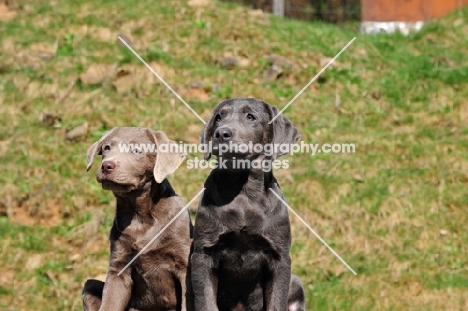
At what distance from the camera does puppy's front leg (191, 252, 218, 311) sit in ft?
20.2

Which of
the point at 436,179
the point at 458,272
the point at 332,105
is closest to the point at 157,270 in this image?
the point at 458,272

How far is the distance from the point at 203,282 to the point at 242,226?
1.55 ft

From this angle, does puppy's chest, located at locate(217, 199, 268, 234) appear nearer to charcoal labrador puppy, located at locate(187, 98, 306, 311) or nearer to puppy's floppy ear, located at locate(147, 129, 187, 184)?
charcoal labrador puppy, located at locate(187, 98, 306, 311)

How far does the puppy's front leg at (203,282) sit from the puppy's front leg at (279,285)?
41 cm

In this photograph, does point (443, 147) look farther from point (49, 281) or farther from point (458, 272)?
point (49, 281)

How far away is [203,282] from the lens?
619 cm

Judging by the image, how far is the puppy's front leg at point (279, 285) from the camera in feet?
20.6

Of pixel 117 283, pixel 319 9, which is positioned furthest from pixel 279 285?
pixel 319 9

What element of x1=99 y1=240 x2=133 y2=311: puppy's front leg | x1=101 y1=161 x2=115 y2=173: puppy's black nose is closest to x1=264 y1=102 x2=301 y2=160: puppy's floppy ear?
x1=101 y1=161 x2=115 y2=173: puppy's black nose

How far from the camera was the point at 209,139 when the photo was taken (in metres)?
6.64

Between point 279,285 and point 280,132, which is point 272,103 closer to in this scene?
point 280,132

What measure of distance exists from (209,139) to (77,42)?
5540 mm

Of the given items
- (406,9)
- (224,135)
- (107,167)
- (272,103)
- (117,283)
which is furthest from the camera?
(406,9)

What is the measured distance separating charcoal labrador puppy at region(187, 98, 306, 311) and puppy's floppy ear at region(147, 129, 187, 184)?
304 mm
